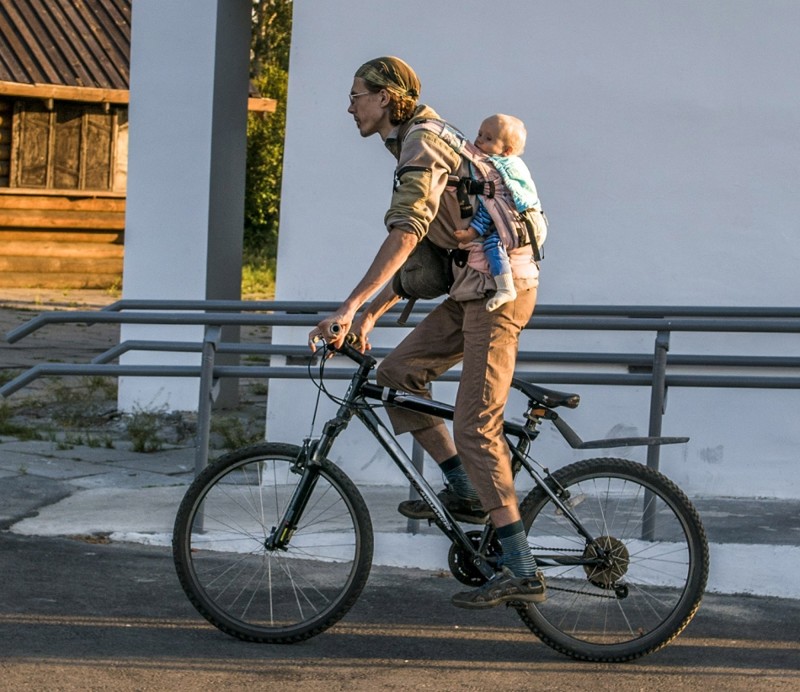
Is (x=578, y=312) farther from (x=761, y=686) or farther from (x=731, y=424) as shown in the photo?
(x=761, y=686)

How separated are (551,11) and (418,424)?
3443 mm

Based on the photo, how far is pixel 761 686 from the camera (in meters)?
4.39

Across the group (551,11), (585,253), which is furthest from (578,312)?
(551,11)

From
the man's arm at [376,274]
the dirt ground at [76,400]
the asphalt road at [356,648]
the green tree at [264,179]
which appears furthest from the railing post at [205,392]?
→ the green tree at [264,179]

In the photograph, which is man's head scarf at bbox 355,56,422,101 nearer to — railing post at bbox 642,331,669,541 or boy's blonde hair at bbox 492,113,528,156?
boy's blonde hair at bbox 492,113,528,156

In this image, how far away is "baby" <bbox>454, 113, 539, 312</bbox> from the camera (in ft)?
14.7

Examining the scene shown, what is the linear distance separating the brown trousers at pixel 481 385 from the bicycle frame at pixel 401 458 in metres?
0.06

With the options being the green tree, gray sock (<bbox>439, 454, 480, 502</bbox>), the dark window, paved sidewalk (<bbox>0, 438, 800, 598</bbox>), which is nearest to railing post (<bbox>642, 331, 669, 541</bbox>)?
paved sidewalk (<bbox>0, 438, 800, 598</bbox>)

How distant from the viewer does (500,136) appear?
4656mm

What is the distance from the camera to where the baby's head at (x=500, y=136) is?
466 centimetres

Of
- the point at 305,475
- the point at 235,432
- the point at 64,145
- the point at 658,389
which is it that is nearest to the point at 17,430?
the point at 235,432

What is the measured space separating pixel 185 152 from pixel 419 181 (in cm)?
554

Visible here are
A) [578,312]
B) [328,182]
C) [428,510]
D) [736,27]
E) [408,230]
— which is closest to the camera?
[408,230]

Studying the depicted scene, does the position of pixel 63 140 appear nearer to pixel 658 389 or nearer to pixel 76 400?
pixel 76 400
